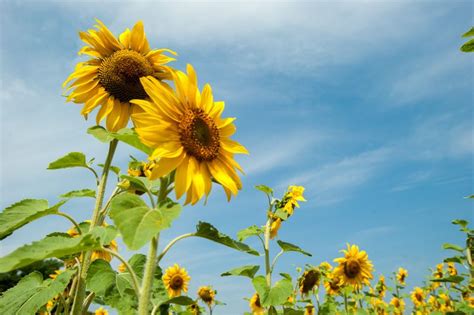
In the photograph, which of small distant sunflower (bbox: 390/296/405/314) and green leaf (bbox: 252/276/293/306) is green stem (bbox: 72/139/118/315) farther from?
small distant sunflower (bbox: 390/296/405/314)

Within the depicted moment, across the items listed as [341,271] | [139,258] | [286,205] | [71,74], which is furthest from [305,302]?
[71,74]

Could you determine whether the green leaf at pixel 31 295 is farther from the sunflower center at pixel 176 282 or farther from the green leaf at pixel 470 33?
the sunflower center at pixel 176 282

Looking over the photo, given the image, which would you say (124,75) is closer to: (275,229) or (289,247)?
(289,247)

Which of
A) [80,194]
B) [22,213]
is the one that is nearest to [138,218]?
[22,213]

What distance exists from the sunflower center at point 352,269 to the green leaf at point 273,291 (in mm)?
4330

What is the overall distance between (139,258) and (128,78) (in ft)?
5.48

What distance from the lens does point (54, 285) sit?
2.61 meters

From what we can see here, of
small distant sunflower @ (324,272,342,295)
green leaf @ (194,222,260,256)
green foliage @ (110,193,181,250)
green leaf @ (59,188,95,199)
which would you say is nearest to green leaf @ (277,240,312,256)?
green leaf @ (59,188,95,199)

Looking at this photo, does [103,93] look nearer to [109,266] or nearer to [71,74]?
[71,74]

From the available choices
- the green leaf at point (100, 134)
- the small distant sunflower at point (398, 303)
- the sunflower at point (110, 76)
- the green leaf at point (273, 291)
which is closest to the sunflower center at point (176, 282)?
the green leaf at point (273, 291)

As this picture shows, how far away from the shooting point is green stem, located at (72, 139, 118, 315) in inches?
109

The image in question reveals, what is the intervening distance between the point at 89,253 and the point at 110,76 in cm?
173

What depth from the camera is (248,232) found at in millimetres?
5258

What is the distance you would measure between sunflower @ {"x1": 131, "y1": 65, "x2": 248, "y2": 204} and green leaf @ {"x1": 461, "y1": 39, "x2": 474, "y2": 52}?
1532mm
